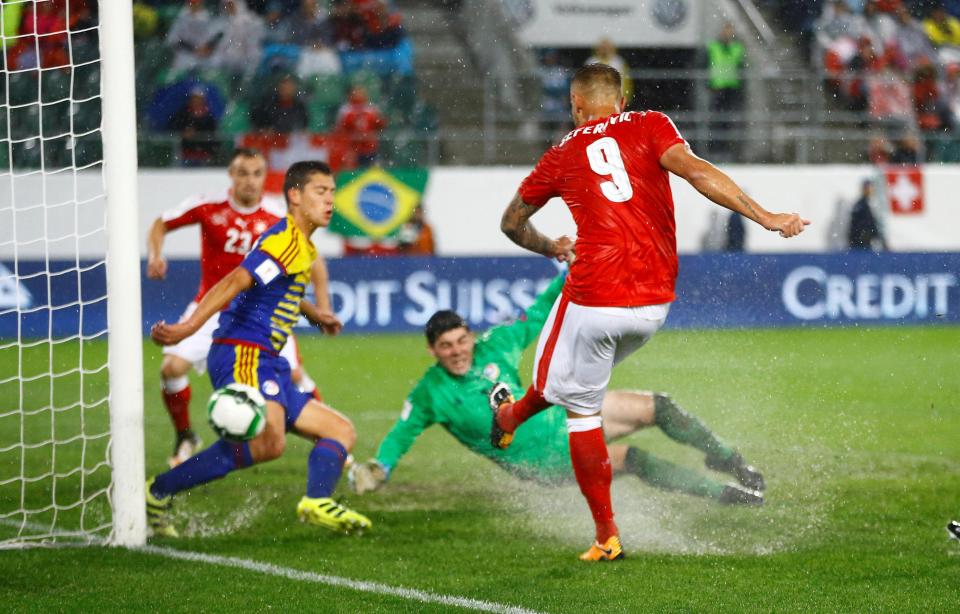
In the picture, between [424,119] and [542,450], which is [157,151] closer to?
[424,119]

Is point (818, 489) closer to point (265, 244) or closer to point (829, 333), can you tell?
point (265, 244)

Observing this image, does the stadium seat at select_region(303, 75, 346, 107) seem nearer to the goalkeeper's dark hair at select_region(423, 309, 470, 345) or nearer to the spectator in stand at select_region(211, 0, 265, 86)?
the spectator in stand at select_region(211, 0, 265, 86)

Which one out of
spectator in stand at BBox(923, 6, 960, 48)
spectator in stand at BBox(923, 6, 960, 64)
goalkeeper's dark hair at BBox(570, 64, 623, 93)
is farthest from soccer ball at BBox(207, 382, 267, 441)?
spectator in stand at BBox(923, 6, 960, 48)

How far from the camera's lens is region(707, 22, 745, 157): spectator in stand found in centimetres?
1825

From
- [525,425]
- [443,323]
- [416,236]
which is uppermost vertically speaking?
[443,323]

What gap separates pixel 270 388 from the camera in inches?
249

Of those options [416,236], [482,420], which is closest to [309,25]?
[416,236]

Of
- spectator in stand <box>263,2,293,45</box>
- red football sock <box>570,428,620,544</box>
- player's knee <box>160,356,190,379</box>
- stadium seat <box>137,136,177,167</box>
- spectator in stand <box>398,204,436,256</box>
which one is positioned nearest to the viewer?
red football sock <box>570,428,620,544</box>

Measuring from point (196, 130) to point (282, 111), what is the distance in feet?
3.68

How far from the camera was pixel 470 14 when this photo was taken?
20.2m

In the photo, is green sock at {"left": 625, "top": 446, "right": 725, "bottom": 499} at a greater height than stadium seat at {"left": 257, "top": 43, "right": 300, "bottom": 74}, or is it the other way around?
stadium seat at {"left": 257, "top": 43, "right": 300, "bottom": 74}

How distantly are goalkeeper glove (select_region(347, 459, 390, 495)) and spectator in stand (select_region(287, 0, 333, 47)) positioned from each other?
12147 mm

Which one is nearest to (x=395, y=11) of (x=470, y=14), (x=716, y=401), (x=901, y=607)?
(x=470, y=14)

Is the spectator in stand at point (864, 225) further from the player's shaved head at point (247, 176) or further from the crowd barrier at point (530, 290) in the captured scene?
the player's shaved head at point (247, 176)
